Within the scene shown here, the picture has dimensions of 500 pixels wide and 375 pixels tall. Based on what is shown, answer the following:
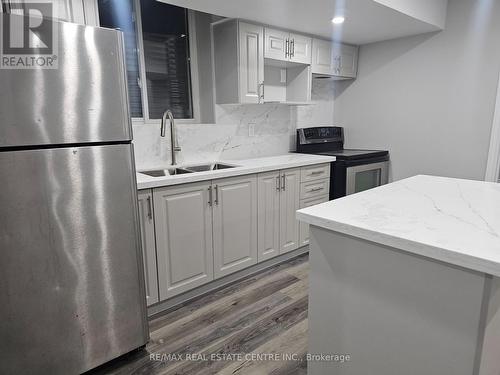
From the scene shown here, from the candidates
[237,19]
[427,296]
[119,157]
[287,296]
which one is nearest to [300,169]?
[287,296]

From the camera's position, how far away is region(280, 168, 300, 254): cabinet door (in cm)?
285

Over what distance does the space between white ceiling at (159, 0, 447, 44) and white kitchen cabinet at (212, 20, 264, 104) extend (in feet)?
0.44

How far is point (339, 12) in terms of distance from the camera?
253 cm

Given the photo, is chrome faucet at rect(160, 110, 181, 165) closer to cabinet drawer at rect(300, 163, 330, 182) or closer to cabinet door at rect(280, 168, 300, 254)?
cabinet door at rect(280, 168, 300, 254)

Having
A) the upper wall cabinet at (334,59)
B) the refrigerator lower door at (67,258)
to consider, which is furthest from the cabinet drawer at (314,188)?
the refrigerator lower door at (67,258)

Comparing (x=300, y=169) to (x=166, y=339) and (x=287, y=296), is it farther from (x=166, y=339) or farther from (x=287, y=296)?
(x=166, y=339)

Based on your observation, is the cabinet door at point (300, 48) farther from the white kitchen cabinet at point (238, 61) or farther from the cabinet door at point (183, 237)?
the cabinet door at point (183, 237)

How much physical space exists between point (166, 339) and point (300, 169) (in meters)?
1.76

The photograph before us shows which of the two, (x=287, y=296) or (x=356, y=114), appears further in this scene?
(x=356, y=114)

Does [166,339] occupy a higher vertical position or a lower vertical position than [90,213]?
lower

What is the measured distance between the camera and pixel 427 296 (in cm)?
104

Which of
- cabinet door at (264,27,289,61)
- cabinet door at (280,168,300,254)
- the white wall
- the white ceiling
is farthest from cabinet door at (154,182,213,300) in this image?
the white wall

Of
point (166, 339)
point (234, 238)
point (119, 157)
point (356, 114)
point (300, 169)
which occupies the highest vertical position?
point (356, 114)

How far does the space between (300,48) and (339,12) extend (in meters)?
0.62
